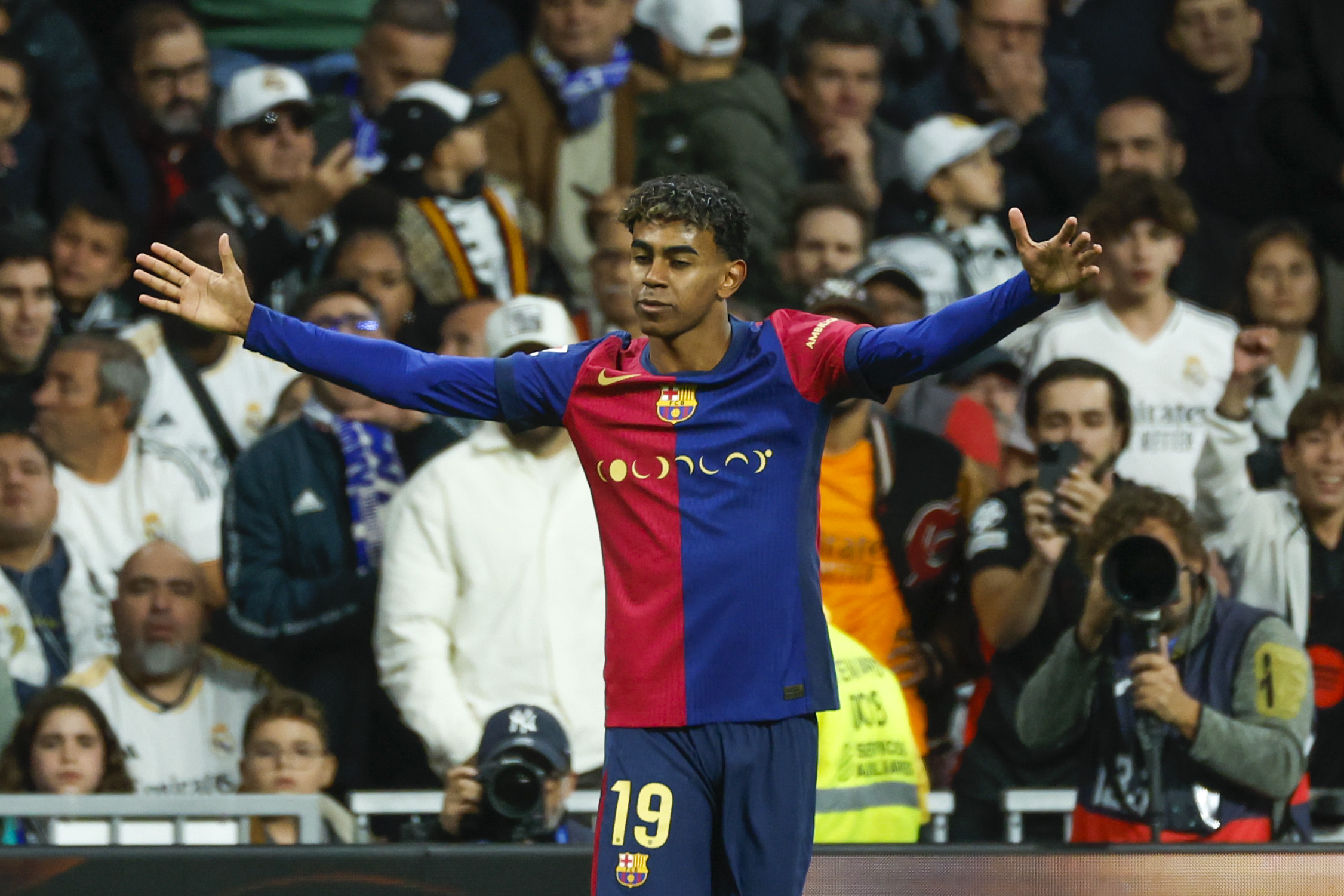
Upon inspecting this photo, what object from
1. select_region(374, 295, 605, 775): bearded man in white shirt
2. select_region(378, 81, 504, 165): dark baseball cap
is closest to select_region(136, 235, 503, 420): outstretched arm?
select_region(374, 295, 605, 775): bearded man in white shirt

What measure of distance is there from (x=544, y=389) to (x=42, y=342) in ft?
12.0

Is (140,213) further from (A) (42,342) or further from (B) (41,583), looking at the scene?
(B) (41,583)

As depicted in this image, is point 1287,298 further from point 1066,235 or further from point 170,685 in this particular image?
point 170,685

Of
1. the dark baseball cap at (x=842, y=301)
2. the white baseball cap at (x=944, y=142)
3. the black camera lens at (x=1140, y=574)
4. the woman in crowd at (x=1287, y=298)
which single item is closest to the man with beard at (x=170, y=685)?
the dark baseball cap at (x=842, y=301)

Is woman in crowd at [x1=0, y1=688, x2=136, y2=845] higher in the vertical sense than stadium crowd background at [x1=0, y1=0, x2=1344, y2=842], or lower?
lower

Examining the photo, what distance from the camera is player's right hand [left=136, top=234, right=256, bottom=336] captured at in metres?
3.46

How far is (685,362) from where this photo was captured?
Answer: 338 centimetres

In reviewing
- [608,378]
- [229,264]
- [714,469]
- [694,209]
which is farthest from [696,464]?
Answer: [229,264]

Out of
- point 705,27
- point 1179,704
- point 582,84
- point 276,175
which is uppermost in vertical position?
point 705,27

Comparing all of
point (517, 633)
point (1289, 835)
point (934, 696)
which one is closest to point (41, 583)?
point (517, 633)

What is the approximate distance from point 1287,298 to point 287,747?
398 cm

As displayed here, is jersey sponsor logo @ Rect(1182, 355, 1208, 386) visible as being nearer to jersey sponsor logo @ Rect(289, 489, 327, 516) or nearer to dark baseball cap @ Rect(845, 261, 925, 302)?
dark baseball cap @ Rect(845, 261, 925, 302)

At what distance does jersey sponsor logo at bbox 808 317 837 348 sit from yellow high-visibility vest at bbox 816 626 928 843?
1040 mm

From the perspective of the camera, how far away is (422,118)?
6934mm
